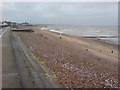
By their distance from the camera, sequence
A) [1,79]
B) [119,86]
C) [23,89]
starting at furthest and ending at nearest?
[119,86], [1,79], [23,89]

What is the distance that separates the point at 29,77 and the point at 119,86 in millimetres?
4539

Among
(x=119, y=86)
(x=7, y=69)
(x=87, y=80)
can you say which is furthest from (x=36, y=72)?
(x=119, y=86)

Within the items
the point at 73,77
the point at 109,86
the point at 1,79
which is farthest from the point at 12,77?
the point at 109,86

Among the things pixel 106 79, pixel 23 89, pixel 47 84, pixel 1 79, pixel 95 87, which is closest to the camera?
pixel 23 89

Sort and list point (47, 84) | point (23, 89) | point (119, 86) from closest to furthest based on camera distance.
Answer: point (23, 89), point (47, 84), point (119, 86)

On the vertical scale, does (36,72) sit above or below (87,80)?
above

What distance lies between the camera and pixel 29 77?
6.65 m

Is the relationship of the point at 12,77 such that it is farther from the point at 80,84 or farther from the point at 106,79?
the point at 106,79

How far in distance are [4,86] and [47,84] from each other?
1680 millimetres

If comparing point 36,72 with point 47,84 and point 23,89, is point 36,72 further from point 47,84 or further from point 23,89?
point 23,89

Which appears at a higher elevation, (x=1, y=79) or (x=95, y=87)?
(x=1, y=79)

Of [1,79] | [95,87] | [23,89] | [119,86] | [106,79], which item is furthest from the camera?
[106,79]

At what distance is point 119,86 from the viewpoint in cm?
746

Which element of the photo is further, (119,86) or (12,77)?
(119,86)
